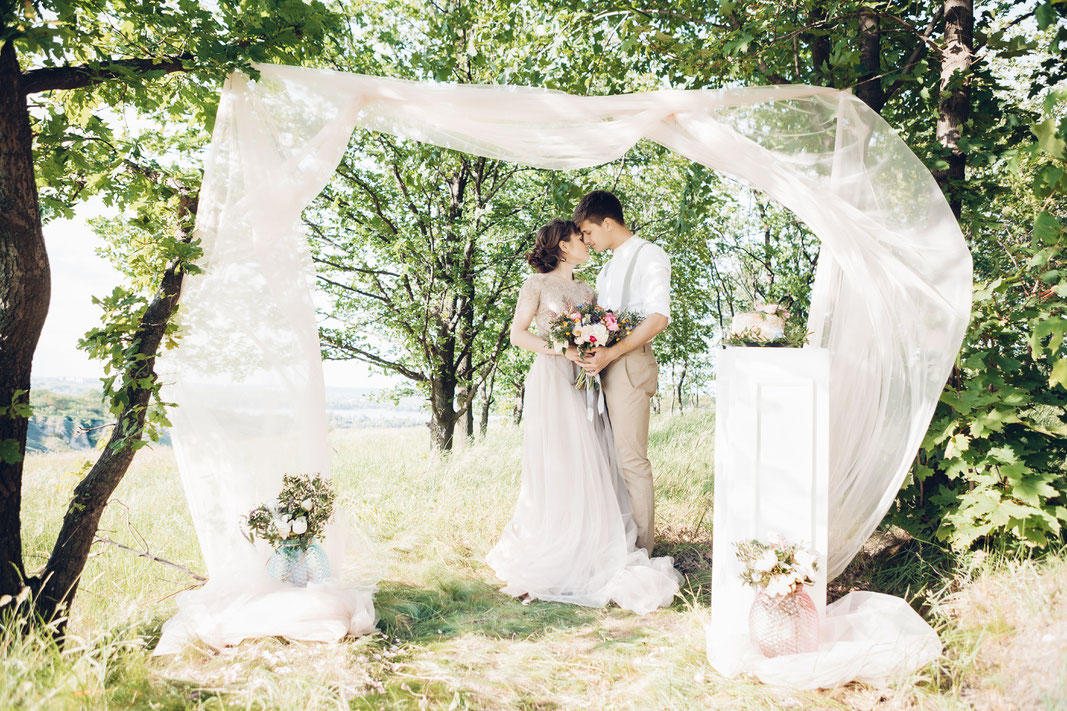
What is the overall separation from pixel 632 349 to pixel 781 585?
163cm

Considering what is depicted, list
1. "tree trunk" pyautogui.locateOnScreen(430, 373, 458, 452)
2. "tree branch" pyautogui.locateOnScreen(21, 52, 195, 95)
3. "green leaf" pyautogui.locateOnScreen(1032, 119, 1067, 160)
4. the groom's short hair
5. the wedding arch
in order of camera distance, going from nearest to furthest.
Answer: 1. "green leaf" pyautogui.locateOnScreen(1032, 119, 1067, 160)
2. "tree branch" pyautogui.locateOnScreen(21, 52, 195, 95)
3. the wedding arch
4. the groom's short hair
5. "tree trunk" pyautogui.locateOnScreen(430, 373, 458, 452)

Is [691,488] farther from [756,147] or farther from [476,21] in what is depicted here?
[476,21]

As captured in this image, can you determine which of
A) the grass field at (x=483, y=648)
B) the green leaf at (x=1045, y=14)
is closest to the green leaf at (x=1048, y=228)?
the green leaf at (x=1045, y=14)

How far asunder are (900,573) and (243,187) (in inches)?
150

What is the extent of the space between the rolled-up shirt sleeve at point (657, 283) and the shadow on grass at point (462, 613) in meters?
1.70

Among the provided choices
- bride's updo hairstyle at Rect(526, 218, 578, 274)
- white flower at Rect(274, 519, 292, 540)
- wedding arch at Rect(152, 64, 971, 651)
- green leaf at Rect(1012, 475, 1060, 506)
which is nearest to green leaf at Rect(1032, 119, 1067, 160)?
wedding arch at Rect(152, 64, 971, 651)

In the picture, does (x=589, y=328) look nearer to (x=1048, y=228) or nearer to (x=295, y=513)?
(x=295, y=513)

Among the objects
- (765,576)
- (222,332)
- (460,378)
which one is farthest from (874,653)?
(460,378)

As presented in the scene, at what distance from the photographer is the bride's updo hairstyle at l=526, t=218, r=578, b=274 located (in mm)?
3939

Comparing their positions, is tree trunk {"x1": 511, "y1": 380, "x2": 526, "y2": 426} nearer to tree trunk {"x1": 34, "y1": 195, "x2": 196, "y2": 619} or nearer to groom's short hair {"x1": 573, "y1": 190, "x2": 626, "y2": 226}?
groom's short hair {"x1": 573, "y1": 190, "x2": 626, "y2": 226}

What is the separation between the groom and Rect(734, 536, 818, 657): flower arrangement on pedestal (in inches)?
48.5

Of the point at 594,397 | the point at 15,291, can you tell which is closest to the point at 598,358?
the point at 594,397

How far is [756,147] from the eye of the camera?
3.21 metres

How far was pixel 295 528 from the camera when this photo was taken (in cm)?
288
